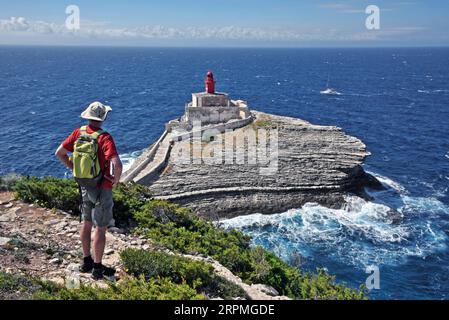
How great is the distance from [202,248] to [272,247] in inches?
662

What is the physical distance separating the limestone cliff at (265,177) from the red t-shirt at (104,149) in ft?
79.5

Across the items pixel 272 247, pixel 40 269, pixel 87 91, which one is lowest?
pixel 272 247

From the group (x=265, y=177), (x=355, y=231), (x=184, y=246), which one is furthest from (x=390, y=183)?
(x=184, y=246)

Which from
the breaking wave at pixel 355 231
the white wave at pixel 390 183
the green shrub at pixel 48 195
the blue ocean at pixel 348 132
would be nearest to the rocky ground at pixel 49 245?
the green shrub at pixel 48 195

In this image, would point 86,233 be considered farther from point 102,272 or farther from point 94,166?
point 94,166

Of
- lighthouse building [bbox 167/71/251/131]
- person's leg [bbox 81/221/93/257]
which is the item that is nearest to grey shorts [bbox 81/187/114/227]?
person's leg [bbox 81/221/93/257]

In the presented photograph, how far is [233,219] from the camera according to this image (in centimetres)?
3384

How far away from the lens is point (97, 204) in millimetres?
8672

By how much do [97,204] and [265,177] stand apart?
28104 millimetres

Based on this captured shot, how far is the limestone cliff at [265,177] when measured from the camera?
1330 inches

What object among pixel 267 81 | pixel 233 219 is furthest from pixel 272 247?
pixel 267 81

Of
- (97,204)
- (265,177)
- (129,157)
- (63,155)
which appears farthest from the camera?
(129,157)

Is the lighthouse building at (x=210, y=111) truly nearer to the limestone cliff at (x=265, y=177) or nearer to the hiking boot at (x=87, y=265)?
the limestone cliff at (x=265, y=177)
